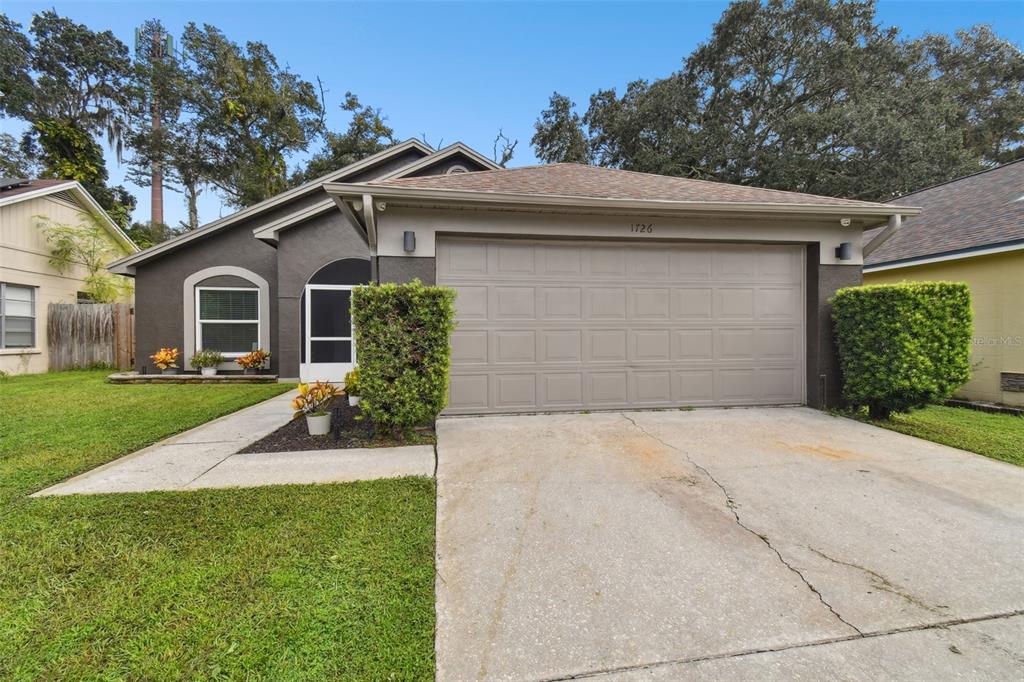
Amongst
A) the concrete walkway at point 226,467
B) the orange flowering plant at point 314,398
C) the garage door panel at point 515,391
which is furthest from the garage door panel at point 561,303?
the orange flowering plant at point 314,398

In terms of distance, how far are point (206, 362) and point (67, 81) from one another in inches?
1034

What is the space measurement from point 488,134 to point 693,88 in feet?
35.2

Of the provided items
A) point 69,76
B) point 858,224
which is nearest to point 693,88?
point 858,224

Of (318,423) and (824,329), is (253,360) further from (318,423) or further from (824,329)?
(824,329)

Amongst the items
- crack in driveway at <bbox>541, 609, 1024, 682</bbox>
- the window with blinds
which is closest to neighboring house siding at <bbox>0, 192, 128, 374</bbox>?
the window with blinds

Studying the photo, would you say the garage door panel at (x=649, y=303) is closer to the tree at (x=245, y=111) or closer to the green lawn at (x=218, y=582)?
the green lawn at (x=218, y=582)

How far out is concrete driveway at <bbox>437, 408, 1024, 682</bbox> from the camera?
5.58 feet

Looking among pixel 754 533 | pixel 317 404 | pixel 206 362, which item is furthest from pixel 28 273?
pixel 754 533

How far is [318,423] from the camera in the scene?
476 cm

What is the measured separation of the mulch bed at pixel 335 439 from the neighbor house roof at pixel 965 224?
8.97 metres

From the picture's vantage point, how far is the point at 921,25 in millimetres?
20297

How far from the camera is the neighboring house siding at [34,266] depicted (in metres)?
10.1

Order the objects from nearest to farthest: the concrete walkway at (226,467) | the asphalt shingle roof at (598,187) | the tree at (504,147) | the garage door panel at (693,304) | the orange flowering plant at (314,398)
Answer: the concrete walkway at (226,467)
the orange flowering plant at (314,398)
the asphalt shingle roof at (598,187)
the garage door panel at (693,304)
the tree at (504,147)

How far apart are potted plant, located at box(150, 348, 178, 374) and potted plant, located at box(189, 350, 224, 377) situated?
398mm
